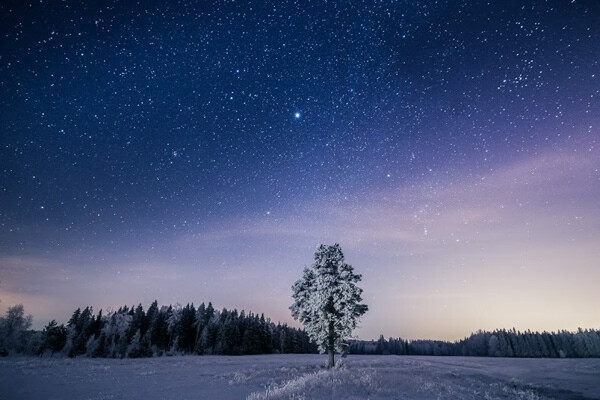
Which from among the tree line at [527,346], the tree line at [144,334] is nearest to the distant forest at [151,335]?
the tree line at [144,334]

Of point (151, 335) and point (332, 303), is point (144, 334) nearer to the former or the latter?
point (151, 335)

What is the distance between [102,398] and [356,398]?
15813 mm

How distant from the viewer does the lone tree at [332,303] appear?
1398 inches

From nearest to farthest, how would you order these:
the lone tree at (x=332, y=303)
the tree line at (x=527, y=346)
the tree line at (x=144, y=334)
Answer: the lone tree at (x=332, y=303) → the tree line at (x=144, y=334) → the tree line at (x=527, y=346)

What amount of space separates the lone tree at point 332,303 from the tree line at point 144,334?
59503 millimetres

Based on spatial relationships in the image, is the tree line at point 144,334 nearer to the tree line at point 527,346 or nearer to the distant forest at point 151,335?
the distant forest at point 151,335

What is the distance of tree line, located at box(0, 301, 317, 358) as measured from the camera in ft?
252

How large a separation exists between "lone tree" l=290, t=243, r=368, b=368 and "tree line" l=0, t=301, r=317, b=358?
5950cm

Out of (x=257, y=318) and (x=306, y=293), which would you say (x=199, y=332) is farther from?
(x=306, y=293)

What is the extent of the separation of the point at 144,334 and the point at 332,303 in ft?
242

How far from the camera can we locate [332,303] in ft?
120

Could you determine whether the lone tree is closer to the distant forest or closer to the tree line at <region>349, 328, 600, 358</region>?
the distant forest

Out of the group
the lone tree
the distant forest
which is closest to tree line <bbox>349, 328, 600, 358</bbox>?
the distant forest

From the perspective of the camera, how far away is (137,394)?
21.7m
